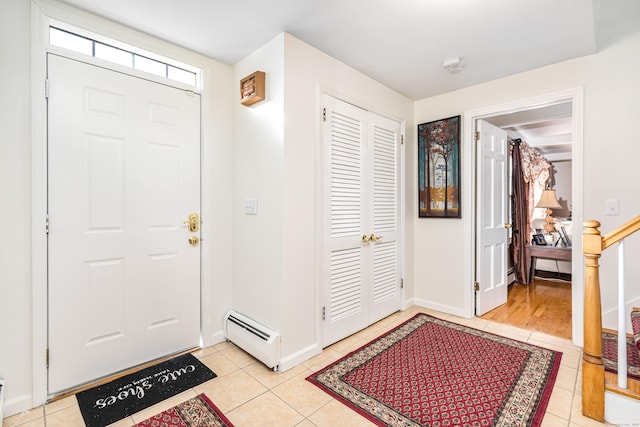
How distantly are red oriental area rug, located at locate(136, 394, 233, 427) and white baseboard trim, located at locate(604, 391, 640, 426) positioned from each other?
205cm

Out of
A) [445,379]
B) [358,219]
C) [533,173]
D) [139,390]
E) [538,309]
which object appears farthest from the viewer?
[533,173]

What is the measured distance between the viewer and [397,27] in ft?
6.88

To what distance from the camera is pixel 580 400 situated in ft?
6.04

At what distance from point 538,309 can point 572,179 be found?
1.69m

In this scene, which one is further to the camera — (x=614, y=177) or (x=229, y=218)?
(x=229, y=218)

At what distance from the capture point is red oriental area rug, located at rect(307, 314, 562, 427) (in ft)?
5.66

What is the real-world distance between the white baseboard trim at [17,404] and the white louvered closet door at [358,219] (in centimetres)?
Answer: 189


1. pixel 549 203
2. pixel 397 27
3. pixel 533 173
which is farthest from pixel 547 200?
pixel 397 27

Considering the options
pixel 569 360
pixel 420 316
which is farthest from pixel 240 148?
pixel 569 360

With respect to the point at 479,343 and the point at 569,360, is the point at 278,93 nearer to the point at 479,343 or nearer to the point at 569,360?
the point at 479,343

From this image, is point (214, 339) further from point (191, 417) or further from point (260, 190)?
point (260, 190)

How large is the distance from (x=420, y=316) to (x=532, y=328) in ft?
3.34

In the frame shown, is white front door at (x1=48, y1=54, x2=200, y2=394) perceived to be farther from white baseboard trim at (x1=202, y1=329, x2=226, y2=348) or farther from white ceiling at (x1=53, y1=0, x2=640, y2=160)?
white ceiling at (x1=53, y1=0, x2=640, y2=160)

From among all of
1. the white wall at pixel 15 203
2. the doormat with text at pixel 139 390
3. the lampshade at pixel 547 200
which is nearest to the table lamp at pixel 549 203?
the lampshade at pixel 547 200
